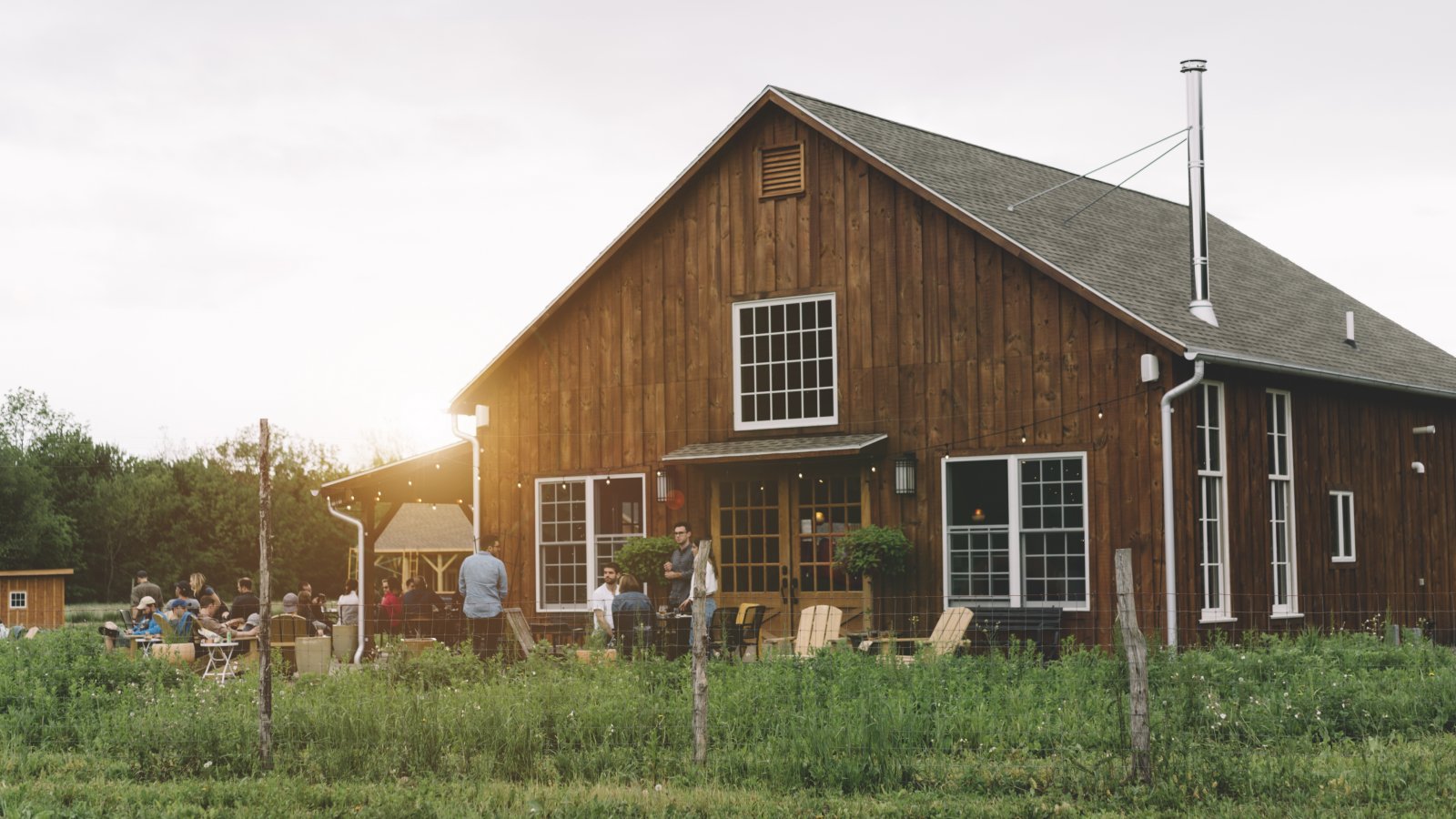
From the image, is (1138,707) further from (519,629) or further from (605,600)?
(605,600)

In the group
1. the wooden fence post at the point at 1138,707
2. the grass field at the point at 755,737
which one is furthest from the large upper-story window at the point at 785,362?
the wooden fence post at the point at 1138,707

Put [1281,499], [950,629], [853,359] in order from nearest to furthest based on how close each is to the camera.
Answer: [950,629], [853,359], [1281,499]

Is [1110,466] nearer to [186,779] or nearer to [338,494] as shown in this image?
[186,779]

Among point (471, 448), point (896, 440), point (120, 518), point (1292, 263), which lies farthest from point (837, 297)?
point (120, 518)

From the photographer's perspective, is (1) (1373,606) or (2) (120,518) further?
(2) (120,518)

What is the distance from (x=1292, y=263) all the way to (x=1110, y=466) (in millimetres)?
14103

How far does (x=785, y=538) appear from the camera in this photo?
19.4 metres

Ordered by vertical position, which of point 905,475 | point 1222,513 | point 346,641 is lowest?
point 346,641

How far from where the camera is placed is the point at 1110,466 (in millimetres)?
17141

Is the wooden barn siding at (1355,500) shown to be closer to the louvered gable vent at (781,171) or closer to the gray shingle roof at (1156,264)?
the gray shingle roof at (1156,264)

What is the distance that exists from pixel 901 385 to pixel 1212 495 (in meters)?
3.70

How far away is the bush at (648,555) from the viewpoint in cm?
1962

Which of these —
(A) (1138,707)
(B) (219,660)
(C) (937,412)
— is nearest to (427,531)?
(B) (219,660)

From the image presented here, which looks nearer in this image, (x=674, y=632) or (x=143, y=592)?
(x=674, y=632)
